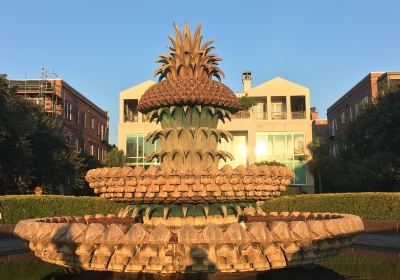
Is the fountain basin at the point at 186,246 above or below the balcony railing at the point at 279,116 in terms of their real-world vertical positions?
below

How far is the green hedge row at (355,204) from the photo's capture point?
18.6 m

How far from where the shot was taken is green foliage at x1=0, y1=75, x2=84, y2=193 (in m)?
26.7

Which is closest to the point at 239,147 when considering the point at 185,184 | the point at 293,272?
the point at 293,272

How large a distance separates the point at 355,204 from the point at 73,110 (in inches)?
1626

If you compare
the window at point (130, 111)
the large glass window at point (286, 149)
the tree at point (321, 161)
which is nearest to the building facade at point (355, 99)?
the tree at point (321, 161)

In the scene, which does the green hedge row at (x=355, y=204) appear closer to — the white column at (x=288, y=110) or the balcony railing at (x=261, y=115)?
the white column at (x=288, y=110)

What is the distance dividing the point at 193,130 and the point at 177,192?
7.32 feet

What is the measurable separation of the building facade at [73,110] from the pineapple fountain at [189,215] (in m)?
30.3

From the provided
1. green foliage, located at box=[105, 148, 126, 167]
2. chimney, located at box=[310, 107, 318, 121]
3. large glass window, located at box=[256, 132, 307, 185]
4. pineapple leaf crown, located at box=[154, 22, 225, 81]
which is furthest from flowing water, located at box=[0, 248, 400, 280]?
chimney, located at box=[310, 107, 318, 121]

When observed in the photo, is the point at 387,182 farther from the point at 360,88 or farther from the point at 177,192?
the point at 177,192

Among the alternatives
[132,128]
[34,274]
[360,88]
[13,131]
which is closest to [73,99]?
[132,128]

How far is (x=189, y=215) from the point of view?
719 centimetres

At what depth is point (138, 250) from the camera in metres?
4.43

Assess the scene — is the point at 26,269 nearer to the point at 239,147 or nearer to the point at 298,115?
the point at 239,147
